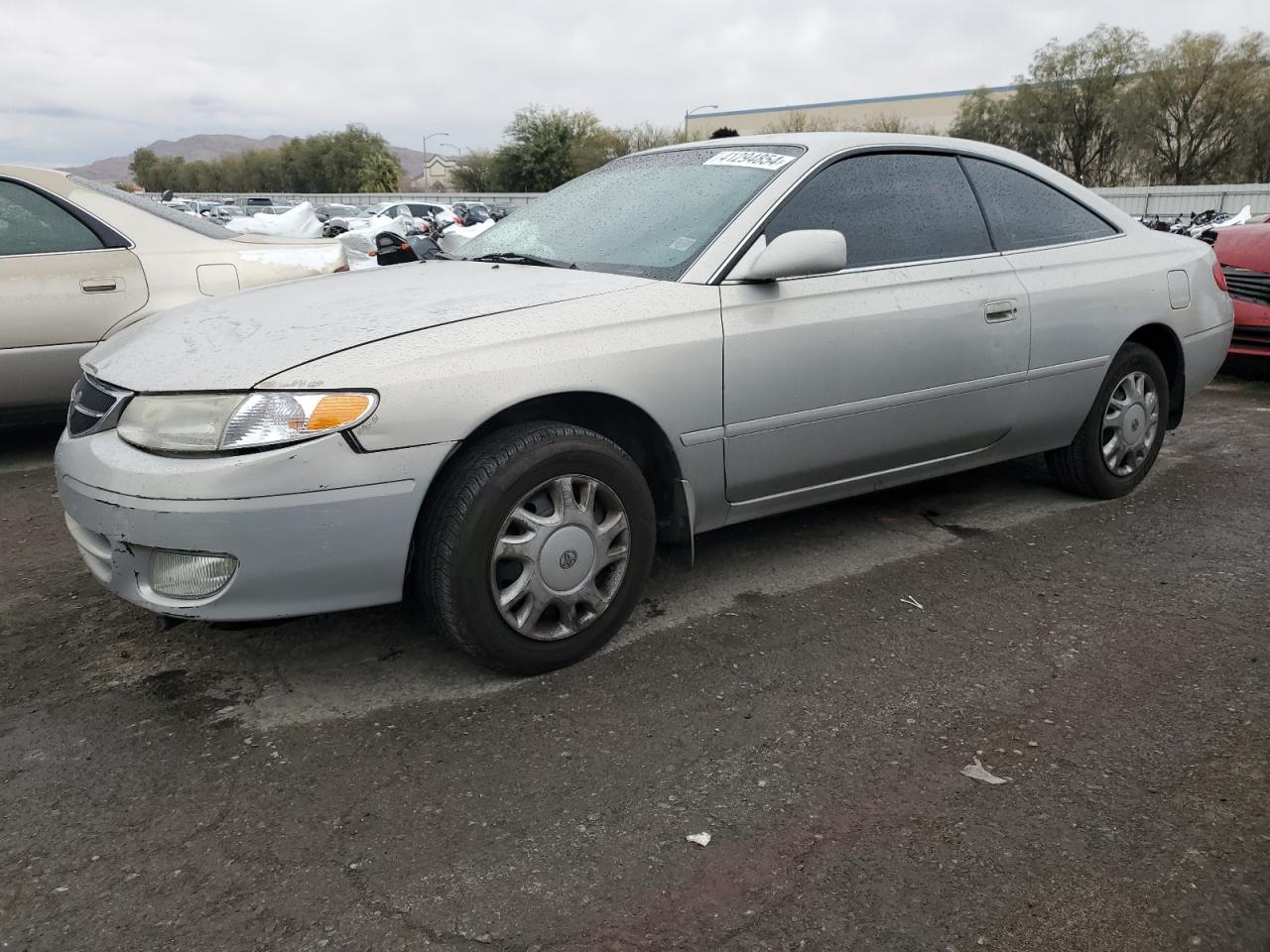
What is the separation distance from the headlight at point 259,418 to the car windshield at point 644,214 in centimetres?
112

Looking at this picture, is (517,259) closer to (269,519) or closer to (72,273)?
(269,519)

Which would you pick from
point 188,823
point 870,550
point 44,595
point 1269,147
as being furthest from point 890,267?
point 1269,147

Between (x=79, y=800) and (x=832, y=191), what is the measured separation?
9.46ft

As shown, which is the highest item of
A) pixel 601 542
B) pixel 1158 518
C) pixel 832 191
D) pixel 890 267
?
pixel 832 191

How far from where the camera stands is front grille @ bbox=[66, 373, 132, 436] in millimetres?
2838

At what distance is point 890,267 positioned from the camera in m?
3.67

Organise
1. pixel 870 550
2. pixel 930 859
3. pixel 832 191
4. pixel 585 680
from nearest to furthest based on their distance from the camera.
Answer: pixel 930 859 → pixel 585 680 → pixel 832 191 → pixel 870 550

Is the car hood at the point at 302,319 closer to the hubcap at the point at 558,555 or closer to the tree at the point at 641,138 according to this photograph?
the hubcap at the point at 558,555

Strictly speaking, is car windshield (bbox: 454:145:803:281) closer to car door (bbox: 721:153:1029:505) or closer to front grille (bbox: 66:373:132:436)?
car door (bbox: 721:153:1029:505)

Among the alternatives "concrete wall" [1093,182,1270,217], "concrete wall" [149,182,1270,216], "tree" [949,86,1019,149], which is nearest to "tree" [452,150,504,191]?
"tree" [949,86,1019,149]

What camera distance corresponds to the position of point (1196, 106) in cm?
4744

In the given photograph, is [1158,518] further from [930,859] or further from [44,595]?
[44,595]

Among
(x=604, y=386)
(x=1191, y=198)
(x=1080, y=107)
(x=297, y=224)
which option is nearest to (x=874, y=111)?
(x=1080, y=107)

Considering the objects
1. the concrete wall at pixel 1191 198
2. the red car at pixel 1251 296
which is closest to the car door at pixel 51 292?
the red car at pixel 1251 296
